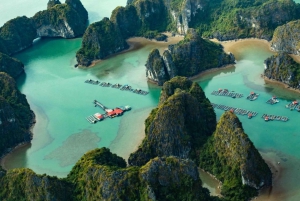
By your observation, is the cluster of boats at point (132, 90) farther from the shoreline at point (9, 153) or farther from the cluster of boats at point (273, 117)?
the cluster of boats at point (273, 117)

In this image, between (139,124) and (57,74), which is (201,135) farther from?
(57,74)

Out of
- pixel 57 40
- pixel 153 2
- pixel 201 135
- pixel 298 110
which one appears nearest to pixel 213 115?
pixel 201 135

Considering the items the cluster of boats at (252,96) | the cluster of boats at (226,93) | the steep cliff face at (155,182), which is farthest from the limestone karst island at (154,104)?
the cluster of boats at (252,96)

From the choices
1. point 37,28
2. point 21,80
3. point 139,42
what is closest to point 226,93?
point 139,42

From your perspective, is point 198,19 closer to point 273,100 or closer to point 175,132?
point 273,100

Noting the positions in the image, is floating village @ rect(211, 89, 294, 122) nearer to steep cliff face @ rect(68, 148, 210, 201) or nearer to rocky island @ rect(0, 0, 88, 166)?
steep cliff face @ rect(68, 148, 210, 201)

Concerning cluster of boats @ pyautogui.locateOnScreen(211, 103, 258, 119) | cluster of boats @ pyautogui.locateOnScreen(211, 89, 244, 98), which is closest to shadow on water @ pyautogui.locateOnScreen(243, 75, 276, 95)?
cluster of boats @ pyautogui.locateOnScreen(211, 89, 244, 98)
